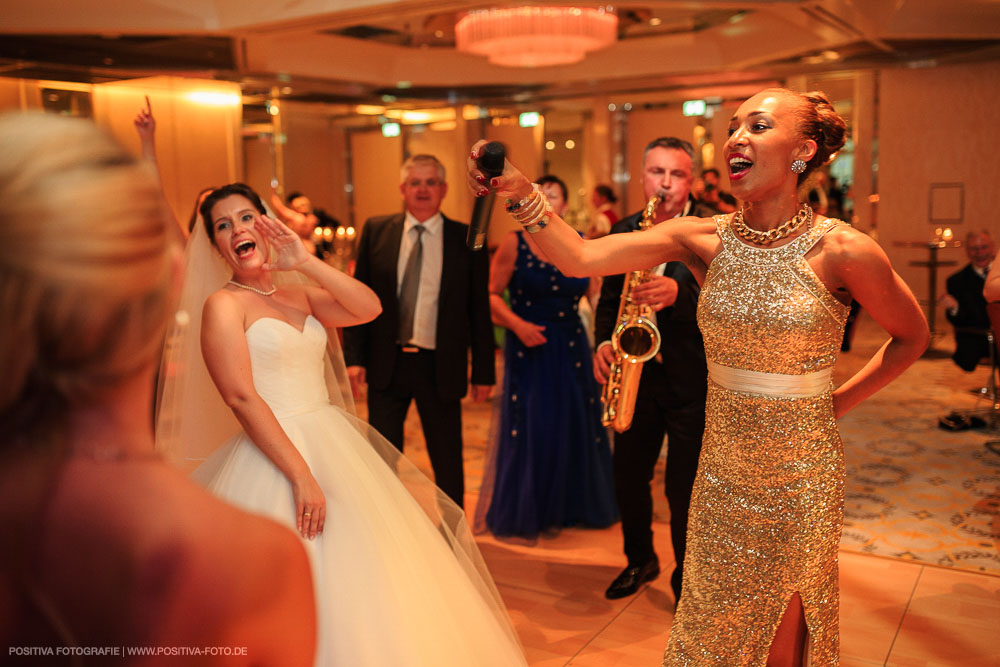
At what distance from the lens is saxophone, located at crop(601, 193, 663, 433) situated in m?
3.16

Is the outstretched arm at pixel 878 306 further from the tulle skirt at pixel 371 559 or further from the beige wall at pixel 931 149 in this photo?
the beige wall at pixel 931 149

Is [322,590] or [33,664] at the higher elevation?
[33,664]

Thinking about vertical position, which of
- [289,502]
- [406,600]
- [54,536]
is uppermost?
[54,536]

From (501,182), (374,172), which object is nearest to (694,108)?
(374,172)

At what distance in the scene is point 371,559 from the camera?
89.6 inches

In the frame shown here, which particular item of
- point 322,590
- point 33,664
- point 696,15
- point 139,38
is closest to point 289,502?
point 322,590

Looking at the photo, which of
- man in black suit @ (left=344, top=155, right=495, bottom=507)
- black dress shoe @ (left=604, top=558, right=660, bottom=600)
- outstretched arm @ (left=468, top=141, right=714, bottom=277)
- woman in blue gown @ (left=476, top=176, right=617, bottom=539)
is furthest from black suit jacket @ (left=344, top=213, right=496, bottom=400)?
outstretched arm @ (left=468, top=141, right=714, bottom=277)

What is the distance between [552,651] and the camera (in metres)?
3.15

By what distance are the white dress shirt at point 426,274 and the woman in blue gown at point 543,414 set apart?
50cm

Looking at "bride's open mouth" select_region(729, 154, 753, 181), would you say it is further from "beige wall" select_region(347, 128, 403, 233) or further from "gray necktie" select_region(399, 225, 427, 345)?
"beige wall" select_region(347, 128, 403, 233)

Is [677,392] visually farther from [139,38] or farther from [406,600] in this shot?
[139,38]

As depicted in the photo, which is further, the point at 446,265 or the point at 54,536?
the point at 446,265

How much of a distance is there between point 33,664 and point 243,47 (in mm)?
9342

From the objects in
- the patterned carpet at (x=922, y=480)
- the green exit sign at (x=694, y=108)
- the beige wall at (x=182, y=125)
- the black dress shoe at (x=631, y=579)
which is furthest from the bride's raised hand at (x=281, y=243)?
the green exit sign at (x=694, y=108)
